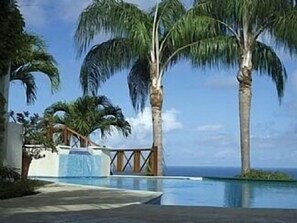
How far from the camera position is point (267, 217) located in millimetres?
7652

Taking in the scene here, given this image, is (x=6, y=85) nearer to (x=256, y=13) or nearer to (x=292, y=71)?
(x=256, y=13)

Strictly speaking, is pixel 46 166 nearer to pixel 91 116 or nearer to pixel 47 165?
pixel 47 165

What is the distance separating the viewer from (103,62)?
76.1 feet

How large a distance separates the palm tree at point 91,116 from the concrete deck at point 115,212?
14535 mm

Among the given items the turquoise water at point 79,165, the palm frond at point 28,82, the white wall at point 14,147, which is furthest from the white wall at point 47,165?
the white wall at point 14,147

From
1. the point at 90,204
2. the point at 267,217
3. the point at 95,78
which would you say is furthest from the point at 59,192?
the point at 95,78

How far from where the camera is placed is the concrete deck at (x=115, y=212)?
24.0 feet

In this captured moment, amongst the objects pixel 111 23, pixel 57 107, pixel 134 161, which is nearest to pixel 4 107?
pixel 111 23

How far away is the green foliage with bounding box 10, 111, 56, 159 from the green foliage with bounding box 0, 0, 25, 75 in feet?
10.3

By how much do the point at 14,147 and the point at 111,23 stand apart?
840 centimetres

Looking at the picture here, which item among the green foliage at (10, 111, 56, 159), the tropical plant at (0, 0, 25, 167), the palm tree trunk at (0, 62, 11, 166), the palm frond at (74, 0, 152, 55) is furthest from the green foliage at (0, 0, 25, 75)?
the palm frond at (74, 0, 152, 55)

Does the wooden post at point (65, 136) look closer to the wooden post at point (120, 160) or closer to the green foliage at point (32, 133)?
the wooden post at point (120, 160)

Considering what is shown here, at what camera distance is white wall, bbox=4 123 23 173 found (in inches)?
561

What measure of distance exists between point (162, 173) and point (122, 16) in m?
6.35
